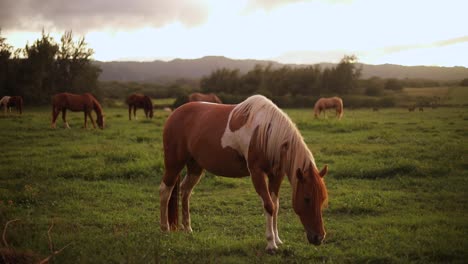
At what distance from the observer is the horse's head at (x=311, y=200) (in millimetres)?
4422

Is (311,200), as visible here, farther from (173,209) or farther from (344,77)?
(344,77)

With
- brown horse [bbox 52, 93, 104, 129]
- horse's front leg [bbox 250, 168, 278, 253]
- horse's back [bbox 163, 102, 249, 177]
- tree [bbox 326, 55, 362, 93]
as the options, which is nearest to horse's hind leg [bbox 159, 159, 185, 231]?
horse's back [bbox 163, 102, 249, 177]

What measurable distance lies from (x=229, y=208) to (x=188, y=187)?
1.43 m

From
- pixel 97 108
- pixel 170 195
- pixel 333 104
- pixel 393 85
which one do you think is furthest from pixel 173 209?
pixel 393 85

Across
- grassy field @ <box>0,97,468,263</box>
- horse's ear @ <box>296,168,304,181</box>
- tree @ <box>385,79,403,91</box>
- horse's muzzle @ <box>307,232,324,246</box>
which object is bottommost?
grassy field @ <box>0,97,468,263</box>

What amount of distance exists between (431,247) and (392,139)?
10.4m

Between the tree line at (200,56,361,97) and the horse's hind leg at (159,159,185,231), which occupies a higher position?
the tree line at (200,56,361,97)

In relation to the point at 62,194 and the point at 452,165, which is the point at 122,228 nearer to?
the point at 62,194

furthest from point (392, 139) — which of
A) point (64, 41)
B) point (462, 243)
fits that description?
point (64, 41)

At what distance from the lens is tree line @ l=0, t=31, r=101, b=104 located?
3594cm

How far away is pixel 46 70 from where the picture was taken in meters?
39.2

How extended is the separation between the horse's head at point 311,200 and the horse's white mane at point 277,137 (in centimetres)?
16

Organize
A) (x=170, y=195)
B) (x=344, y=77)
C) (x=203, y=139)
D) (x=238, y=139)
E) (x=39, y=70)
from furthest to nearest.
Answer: (x=344, y=77) → (x=39, y=70) → (x=170, y=195) → (x=203, y=139) → (x=238, y=139)

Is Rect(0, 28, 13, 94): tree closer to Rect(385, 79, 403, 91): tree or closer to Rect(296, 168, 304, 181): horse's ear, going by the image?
Rect(296, 168, 304, 181): horse's ear
